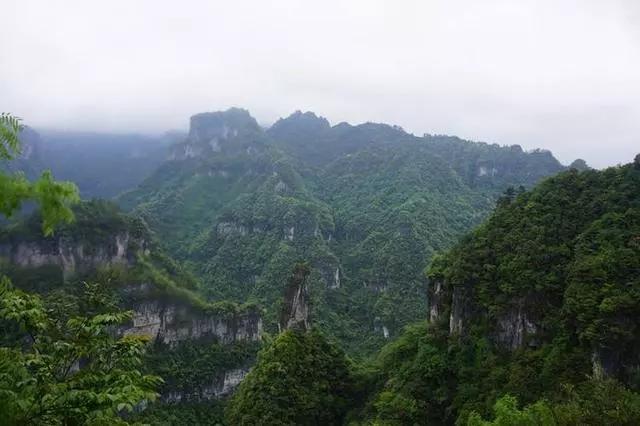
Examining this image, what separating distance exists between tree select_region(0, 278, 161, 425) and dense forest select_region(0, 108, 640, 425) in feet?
0.09

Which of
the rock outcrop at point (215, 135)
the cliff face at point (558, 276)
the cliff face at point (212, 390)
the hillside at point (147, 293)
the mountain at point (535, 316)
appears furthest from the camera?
the rock outcrop at point (215, 135)

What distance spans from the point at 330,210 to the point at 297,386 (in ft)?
355

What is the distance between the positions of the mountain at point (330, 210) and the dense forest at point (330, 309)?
722mm

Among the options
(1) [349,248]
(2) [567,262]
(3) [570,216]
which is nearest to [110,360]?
(2) [567,262]

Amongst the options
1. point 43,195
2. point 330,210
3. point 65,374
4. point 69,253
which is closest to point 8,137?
point 43,195

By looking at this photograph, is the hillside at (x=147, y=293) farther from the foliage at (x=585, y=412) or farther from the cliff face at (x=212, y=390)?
the foliage at (x=585, y=412)

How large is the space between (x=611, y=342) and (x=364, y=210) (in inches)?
4482

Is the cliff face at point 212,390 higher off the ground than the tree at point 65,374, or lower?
lower

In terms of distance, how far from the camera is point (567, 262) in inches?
1431

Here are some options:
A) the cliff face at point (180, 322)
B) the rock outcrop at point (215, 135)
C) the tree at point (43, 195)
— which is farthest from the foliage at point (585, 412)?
the rock outcrop at point (215, 135)

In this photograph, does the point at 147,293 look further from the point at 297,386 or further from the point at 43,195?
the point at 43,195

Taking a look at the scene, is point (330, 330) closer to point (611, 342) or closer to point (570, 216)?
point (570, 216)

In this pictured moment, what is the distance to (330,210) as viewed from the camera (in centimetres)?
14800

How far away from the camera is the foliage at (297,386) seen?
38812 mm
